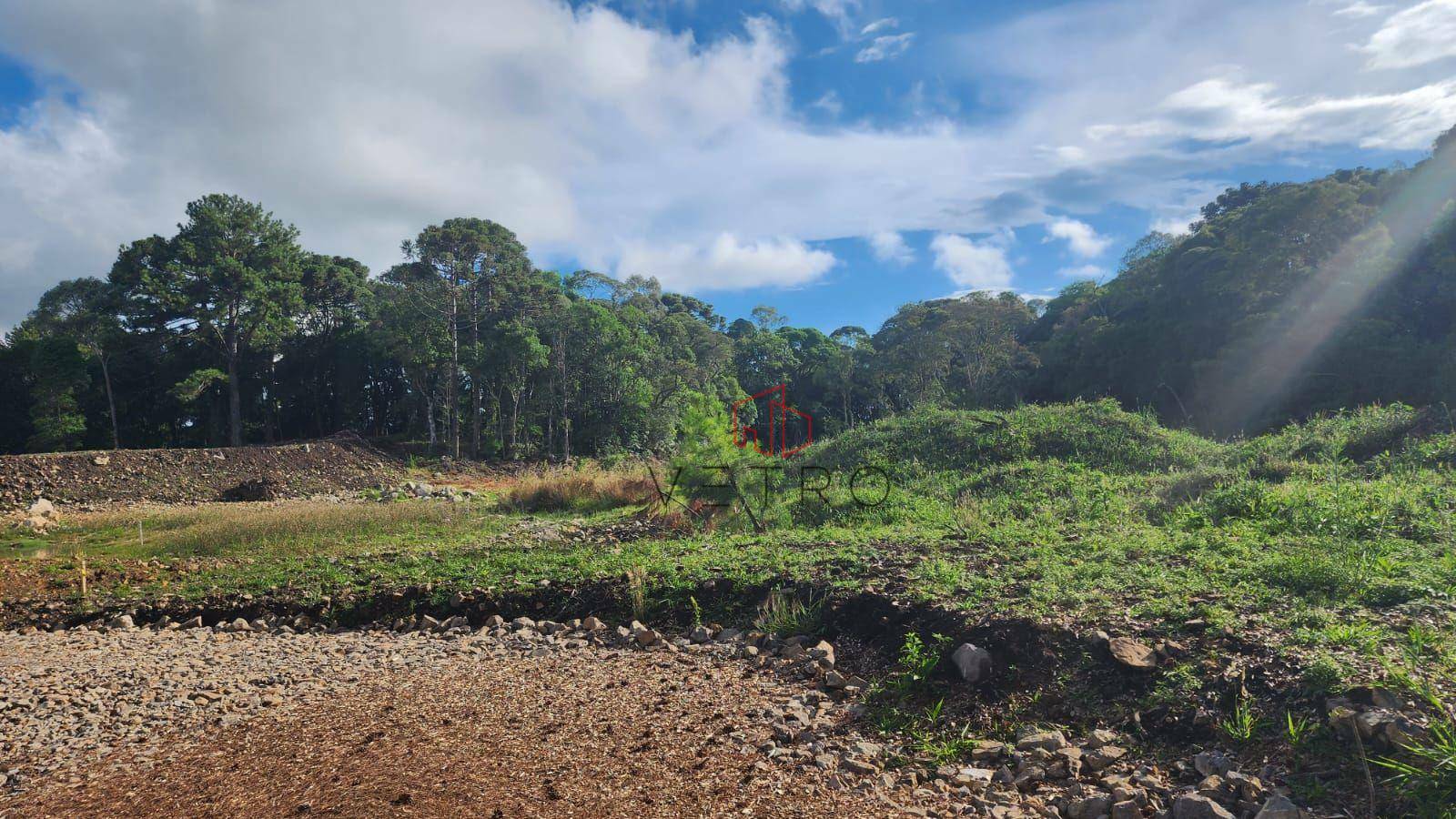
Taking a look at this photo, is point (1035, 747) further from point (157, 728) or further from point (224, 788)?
point (157, 728)

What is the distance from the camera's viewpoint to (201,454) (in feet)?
66.5

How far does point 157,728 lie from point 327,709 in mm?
955

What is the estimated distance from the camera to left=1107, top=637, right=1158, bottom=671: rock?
3.66m

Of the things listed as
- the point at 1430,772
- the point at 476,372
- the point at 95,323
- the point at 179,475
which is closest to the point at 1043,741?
the point at 1430,772

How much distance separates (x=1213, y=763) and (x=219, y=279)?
33119 mm

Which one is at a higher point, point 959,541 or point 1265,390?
point 1265,390

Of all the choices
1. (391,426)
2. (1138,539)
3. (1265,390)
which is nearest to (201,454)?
(391,426)

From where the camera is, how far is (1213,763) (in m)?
3.05

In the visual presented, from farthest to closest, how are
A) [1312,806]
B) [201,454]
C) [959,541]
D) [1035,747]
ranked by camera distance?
[201,454] → [959,541] → [1035,747] → [1312,806]

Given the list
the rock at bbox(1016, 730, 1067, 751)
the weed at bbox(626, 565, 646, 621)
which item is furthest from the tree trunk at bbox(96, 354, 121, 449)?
the rock at bbox(1016, 730, 1067, 751)

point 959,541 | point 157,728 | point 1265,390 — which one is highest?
point 1265,390

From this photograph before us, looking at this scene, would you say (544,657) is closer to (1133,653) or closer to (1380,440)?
(1133,653)

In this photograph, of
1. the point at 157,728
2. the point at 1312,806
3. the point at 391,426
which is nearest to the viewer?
the point at 1312,806

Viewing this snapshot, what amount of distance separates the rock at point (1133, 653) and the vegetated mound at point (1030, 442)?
7818 millimetres
